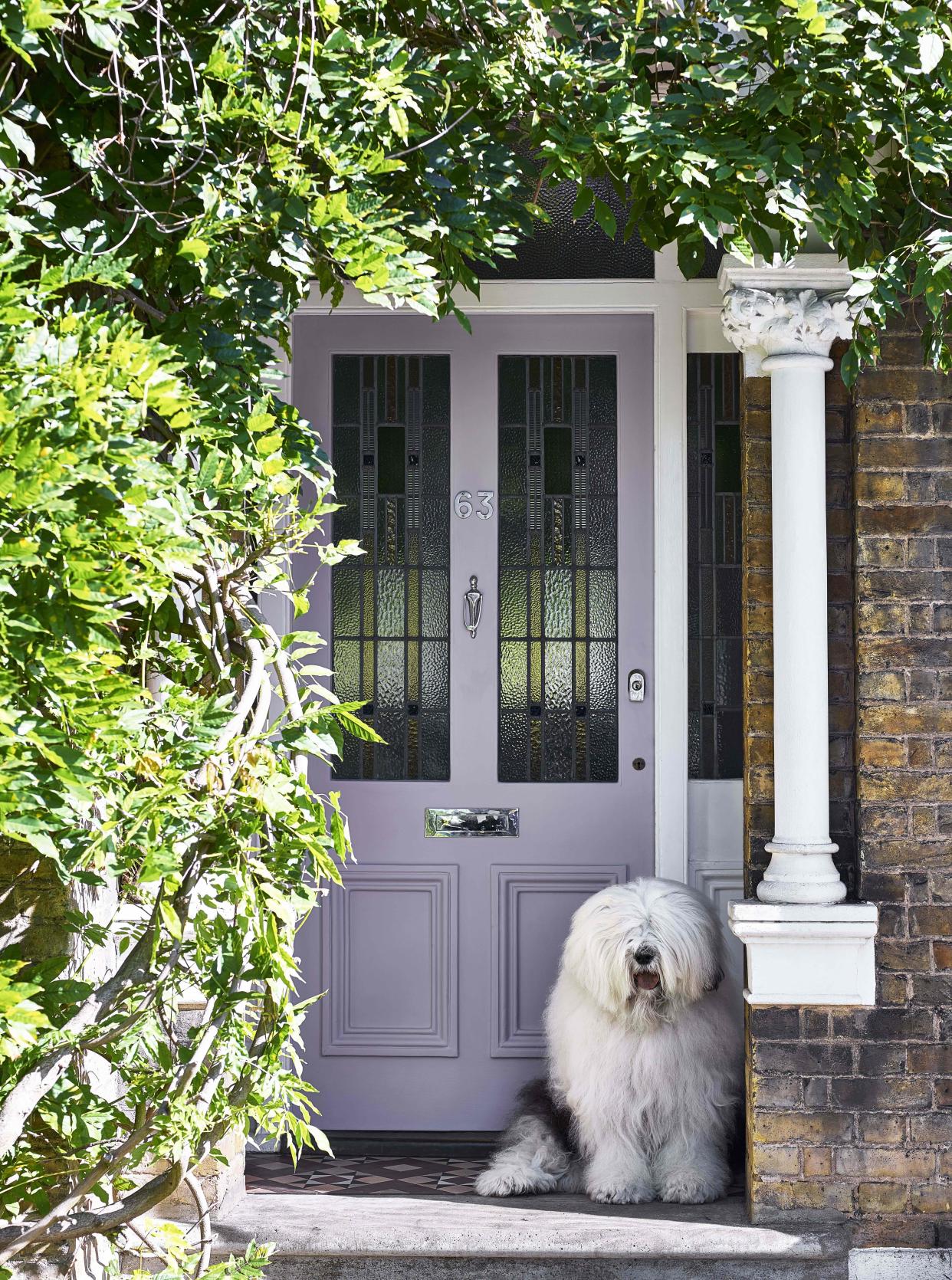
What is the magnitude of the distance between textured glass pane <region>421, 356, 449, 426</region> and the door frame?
176 millimetres

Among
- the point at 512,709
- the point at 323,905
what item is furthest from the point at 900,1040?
the point at 323,905

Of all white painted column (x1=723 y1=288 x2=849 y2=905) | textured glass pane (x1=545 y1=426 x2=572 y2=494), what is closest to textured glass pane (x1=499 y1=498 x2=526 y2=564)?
textured glass pane (x1=545 y1=426 x2=572 y2=494)

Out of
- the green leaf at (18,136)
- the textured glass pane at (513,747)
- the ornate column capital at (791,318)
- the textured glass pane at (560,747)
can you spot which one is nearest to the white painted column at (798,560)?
the ornate column capital at (791,318)

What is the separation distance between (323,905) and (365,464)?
1.44 metres

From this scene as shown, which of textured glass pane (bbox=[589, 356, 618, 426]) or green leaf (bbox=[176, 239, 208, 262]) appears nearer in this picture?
green leaf (bbox=[176, 239, 208, 262])

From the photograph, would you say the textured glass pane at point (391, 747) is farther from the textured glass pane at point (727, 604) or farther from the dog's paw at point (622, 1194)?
the dog's paw at point (622, 1194)

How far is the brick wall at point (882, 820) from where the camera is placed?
3408 millimetres

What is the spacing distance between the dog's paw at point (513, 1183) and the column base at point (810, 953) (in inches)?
30.7

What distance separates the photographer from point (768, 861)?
3.64 m

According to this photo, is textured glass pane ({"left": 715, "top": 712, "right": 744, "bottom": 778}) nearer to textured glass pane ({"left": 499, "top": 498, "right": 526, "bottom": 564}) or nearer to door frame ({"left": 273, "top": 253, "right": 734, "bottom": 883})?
door frame ({"left": 273, "top": 253, "right": 734, "bottom": 883})

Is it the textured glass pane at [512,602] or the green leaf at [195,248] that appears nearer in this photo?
the green leaf at [195,248]

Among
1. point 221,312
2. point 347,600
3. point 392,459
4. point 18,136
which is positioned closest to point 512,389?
point 392,459

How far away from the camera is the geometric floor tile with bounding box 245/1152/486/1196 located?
12.3 ft

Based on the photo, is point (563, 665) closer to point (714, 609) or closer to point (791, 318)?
point (714, 609)
